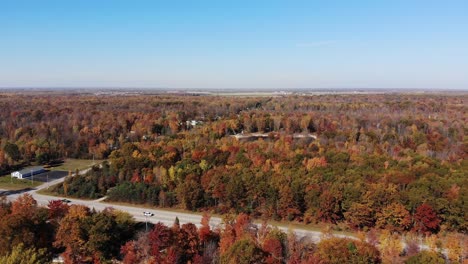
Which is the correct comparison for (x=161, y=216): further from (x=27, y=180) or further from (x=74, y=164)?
(x=74, y=164)

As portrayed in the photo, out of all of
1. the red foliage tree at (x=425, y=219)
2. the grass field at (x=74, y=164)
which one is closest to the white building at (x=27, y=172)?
the grass field at (x=74, y=164)

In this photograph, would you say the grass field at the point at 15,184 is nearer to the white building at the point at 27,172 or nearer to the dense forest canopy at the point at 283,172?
the white building at the point at 27,172

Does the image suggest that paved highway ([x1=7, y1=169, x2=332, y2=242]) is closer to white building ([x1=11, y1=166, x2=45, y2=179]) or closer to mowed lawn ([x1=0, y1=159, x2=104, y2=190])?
mowed lawn ([x1=0, y1=159, x2=104, y2=190])

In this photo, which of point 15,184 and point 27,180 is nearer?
point 15,184

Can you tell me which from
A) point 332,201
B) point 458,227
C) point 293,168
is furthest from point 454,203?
point 293,168

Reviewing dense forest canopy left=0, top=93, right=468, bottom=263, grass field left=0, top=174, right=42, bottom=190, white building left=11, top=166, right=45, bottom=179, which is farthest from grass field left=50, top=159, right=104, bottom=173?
grass field left=0, top=174, right=42, bottom=190

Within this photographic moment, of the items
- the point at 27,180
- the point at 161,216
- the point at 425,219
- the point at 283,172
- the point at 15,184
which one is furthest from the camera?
the point at 27,180

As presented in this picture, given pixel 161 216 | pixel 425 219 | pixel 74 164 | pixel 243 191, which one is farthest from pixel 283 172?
pixel 74 164
